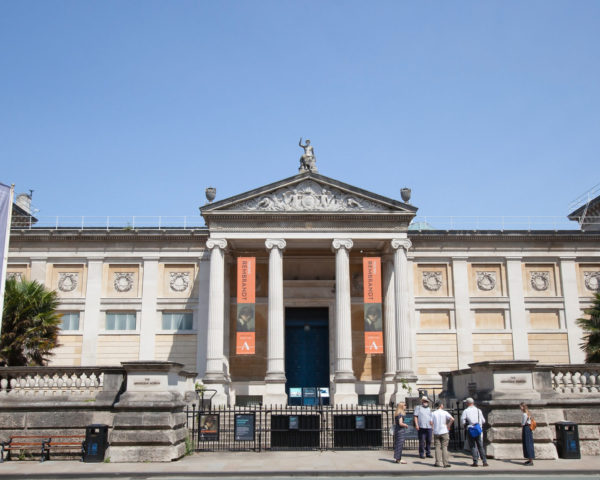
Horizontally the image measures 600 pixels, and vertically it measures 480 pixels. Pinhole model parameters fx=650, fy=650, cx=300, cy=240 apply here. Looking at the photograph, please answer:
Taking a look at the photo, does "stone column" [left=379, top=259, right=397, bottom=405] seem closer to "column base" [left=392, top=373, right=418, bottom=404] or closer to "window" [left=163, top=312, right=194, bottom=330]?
"column base" [left=392, top=373, right=418, bottom=404]

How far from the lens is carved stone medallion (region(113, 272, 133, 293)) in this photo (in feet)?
127

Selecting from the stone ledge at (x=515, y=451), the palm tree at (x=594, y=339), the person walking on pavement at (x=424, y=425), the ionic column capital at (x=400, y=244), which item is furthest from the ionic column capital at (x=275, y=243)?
the stone ledge at (x=515, y=451)

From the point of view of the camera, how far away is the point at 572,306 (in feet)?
127

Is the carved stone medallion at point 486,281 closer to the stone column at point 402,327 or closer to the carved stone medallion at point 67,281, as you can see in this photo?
the stone column at point 402,327

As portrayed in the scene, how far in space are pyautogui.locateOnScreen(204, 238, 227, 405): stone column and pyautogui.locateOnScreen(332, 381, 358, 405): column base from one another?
5.61 m

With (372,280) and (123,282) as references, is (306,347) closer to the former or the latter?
(372,280)

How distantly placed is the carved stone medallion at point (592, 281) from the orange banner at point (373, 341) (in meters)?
14.5

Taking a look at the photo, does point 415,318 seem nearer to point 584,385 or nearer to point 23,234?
point 584,385

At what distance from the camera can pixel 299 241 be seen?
35906 millimetres

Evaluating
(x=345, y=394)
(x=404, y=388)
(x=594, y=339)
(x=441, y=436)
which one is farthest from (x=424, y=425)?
(x=404, y=388)

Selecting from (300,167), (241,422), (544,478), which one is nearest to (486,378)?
(544,478)

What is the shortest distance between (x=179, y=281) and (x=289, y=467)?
22984mm

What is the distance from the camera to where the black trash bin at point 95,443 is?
18.4m

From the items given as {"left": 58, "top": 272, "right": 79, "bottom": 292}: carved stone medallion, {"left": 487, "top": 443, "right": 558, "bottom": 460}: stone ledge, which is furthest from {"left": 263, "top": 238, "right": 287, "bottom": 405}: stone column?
{"left": 487, "top": 443, "right": 558, "bottom": 460}: stone ledge
